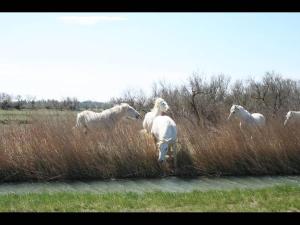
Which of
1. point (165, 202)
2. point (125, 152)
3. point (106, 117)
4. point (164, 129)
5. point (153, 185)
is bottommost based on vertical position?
point (153, 185)

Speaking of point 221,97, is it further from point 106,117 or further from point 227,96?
point 106,117

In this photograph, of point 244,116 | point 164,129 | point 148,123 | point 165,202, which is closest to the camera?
point 165,202

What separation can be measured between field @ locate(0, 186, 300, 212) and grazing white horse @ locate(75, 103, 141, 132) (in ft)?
19.5

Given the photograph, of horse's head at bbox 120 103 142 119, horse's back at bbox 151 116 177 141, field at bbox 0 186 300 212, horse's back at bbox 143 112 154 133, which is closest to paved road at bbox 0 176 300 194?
horse's back at bbox 151 116 177 141

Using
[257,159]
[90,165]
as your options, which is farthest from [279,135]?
[90,165]

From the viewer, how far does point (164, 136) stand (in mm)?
10320

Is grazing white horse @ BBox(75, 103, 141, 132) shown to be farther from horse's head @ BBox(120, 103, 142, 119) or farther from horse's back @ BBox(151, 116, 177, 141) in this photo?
horse's back @ BBox(151, 116, 177, 141)

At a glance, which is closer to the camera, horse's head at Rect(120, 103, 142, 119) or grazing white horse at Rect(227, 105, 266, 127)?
horse's head at Rect(120, 103, 142, 119)

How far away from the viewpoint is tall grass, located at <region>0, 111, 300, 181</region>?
33.0ft

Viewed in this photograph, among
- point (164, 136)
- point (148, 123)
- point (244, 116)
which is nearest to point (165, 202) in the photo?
point (164, 136)

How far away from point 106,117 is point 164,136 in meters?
3.57
